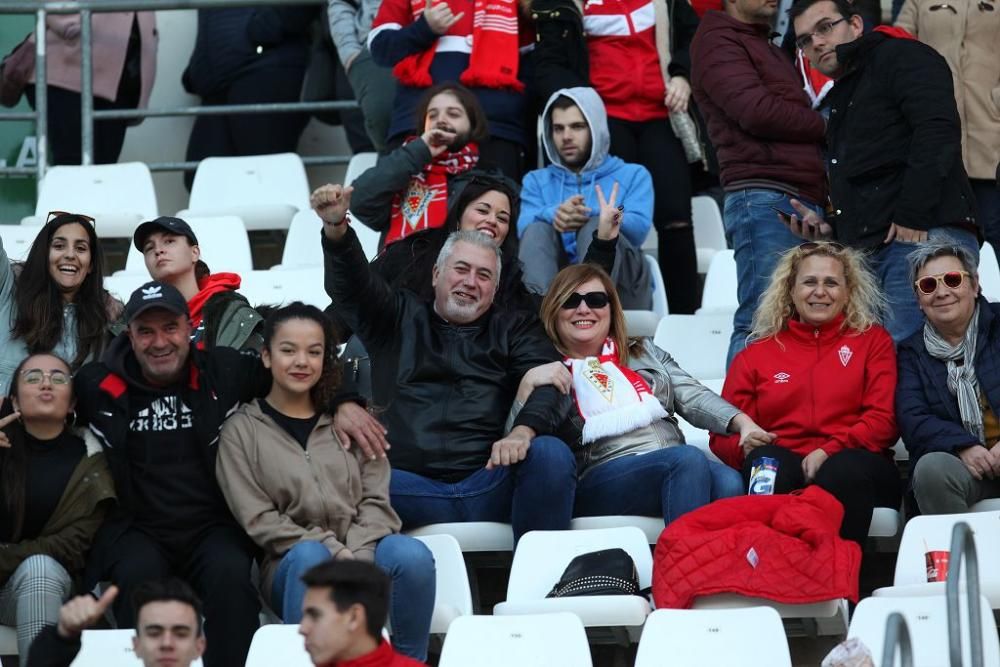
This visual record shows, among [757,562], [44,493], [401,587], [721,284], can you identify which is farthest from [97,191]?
[757,562]

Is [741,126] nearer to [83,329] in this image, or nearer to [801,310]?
[801,310]

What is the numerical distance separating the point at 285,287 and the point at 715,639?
2.73 metres

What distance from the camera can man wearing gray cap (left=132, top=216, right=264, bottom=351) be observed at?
5715mm

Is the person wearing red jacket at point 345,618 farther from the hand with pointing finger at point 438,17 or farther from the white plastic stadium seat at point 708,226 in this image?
the white plastic stadium seat at point 708,226

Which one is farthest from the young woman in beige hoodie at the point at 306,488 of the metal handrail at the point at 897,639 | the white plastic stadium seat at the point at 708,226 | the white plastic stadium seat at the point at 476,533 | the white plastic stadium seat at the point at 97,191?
the white plastic stadium seat at the point at 708,226

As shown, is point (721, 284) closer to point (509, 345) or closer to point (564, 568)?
point (509, 345)

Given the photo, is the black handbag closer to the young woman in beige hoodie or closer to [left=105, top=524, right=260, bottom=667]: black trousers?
the young woman in beige hoodie

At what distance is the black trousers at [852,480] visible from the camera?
5.24 meters

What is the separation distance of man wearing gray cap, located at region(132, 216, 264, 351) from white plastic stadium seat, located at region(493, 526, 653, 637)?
109 centimetres

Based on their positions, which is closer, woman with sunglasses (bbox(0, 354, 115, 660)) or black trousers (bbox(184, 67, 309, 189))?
woman with sunglasses (bbox(0, 354, 115, 660))

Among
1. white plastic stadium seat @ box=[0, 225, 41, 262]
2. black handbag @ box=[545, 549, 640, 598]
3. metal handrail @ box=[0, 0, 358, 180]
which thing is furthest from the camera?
metal handrail @ box=[0, 0, 358, 180]

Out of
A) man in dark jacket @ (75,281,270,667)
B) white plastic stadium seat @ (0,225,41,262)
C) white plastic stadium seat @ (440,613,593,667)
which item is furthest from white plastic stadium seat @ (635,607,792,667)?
white plastic stadium seat @ (0,225,41,262)

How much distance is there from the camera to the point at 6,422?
5.01 metres

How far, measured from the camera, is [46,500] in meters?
5.00
